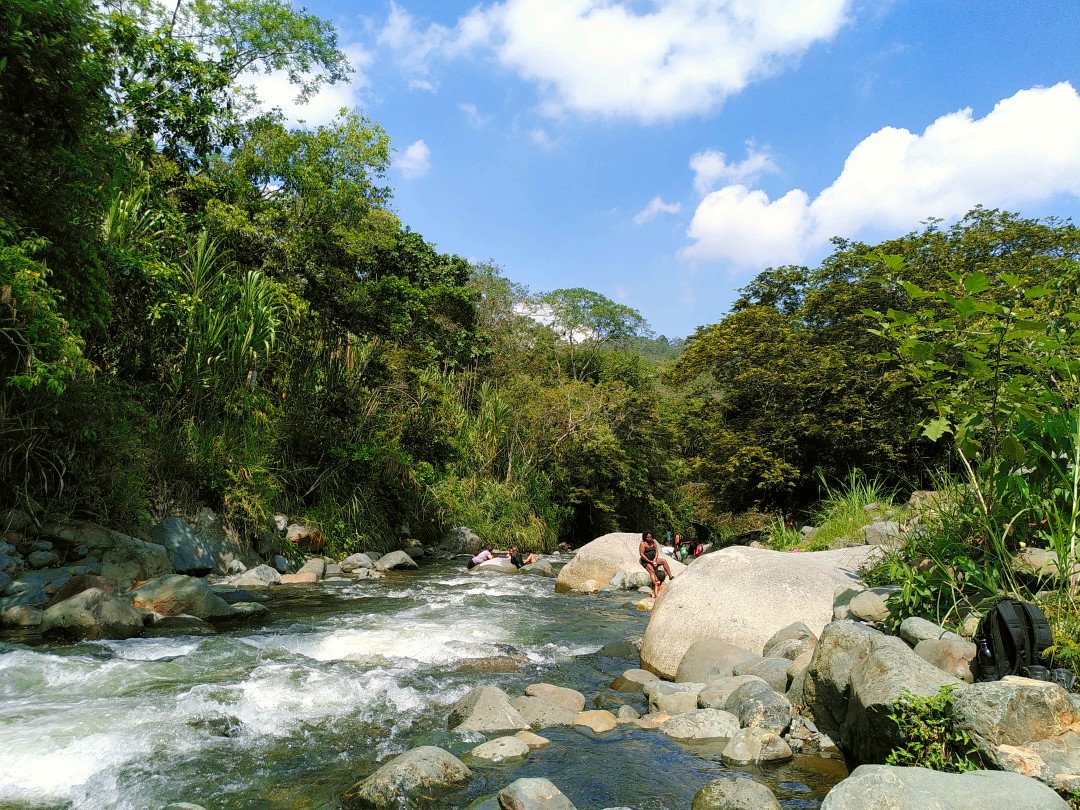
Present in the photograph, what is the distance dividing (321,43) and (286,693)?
17.6 meters

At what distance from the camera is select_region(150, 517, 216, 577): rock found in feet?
34.5

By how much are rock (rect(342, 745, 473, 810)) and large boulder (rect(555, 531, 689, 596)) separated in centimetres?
912

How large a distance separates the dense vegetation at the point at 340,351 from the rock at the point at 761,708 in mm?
2146

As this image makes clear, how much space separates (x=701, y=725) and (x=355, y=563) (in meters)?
10.0

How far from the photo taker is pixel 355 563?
13820 mm

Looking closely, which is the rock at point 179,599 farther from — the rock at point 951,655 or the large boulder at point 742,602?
the rock at point 951,655

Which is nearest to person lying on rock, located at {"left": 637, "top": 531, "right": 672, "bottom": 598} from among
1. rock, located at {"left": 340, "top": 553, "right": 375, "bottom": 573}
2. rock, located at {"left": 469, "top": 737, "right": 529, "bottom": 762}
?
rock, located at {"left": 340, "top": 553, "right": 375, "bottom": 573}

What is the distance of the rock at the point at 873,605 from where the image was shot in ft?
19.0

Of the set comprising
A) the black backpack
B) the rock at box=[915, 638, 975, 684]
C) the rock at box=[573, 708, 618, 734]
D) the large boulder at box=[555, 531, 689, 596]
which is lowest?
the large boulder at box=[555, 531, 689, 596]

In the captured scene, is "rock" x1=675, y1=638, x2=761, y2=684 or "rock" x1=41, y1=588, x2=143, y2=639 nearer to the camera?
"rock" x1=675, y1=638, x2=761, y2=684

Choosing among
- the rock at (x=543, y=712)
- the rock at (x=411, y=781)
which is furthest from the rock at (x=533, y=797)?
the rock at (x=543, y=712)

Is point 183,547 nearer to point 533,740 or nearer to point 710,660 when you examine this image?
point 533,740

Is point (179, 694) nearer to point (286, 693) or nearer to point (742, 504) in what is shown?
point (286, 693)

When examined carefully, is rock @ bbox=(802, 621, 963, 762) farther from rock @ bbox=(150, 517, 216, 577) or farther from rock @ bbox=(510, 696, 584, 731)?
rock @ bbox=(150, 517, 216, 577)
